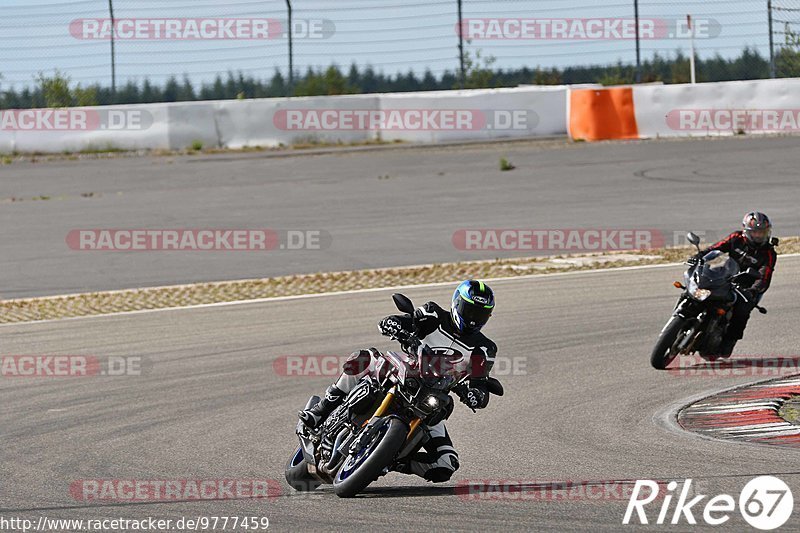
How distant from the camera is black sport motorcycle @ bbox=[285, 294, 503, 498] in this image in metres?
7.05

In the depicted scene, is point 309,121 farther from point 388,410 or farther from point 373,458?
point 373,458

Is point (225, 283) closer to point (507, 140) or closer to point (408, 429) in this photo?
point (408, 429)

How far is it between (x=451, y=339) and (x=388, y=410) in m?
0.55

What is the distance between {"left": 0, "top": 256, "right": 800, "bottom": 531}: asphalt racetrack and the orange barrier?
37.6ft

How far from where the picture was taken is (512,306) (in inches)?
575

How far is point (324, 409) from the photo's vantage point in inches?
301

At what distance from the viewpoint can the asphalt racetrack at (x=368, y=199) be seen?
60.3ft

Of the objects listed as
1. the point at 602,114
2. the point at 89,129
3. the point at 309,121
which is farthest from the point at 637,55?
the point at 89,129

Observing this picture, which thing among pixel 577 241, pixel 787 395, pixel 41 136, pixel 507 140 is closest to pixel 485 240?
pixel 577 241

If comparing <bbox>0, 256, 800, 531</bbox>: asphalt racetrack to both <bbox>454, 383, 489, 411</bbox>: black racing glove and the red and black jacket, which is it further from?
the red and black jacket

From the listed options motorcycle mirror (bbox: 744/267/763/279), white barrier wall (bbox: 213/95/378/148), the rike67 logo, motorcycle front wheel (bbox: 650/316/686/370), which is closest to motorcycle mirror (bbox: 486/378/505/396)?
the rike67 logo

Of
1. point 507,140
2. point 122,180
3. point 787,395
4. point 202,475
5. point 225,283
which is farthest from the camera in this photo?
point 507,140

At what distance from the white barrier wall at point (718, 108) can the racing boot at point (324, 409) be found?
20355mm

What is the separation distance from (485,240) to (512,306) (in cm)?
481
